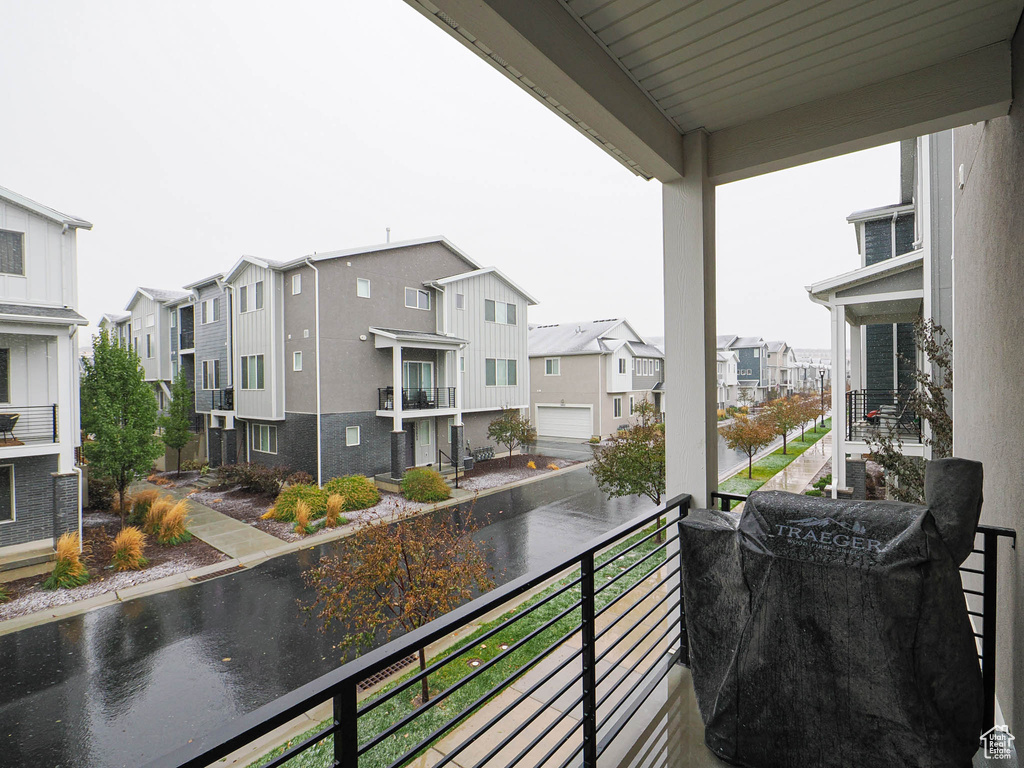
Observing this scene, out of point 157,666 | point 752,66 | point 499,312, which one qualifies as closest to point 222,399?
point 499,312

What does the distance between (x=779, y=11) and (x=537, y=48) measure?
68 centimetres

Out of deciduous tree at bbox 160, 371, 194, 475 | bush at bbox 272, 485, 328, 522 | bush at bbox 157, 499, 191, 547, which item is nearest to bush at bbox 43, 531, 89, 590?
bush at bbox 157, 499, 191, 547

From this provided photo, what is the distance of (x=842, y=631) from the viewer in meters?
1.07

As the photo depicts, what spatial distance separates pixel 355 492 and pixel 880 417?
7.49 metres

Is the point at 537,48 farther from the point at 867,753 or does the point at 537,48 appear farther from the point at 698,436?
the point at 867,753

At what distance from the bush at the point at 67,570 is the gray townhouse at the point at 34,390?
0.46 metres

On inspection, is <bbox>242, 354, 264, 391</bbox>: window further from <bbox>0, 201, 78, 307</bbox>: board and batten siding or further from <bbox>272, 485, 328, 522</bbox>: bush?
<bbox>0, 201, 78, 307</bbox>: board and batten siding

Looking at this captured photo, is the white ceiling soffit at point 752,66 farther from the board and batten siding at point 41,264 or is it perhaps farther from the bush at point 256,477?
the bush at point 256,477

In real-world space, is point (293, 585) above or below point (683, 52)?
below

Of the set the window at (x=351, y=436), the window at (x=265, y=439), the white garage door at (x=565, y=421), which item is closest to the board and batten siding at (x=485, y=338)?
the window at (x=351, y=436)

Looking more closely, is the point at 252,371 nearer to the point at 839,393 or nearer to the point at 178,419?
the point at 178,419

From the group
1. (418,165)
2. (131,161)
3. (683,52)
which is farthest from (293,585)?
(418,165)

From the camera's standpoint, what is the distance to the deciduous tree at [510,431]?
11.5 metres

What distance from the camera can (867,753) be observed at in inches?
41.6
